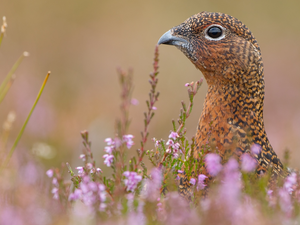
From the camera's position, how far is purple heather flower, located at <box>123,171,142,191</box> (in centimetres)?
246

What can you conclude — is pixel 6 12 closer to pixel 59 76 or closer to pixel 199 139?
pixel 59 76

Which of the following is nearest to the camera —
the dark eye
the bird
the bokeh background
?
the bird

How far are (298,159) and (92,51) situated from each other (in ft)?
Answer: 32.1

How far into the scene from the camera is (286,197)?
2.42 meters

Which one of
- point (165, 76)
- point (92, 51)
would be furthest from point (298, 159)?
point (92, 51)

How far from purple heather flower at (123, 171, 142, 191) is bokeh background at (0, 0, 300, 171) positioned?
4.62m

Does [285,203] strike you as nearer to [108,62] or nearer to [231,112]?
[231,112]

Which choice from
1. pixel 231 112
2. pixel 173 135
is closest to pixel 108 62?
pixel 231 112

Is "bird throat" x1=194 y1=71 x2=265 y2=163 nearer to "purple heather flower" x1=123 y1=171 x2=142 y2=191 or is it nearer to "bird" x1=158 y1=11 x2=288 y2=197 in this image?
"bird" x1=158 y1=11 x2=288 y2=197

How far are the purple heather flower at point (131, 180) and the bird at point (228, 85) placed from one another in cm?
92

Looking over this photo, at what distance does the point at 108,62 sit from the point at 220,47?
10.8m

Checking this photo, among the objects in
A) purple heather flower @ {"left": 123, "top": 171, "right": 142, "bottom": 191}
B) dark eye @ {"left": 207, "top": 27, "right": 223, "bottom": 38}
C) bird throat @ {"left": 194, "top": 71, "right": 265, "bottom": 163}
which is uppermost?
dark eye @ {"left": 207, "top": 27, "right": 223, "bottom": 38}

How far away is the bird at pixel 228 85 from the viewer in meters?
3.57

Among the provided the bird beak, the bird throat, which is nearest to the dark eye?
the bird beak
